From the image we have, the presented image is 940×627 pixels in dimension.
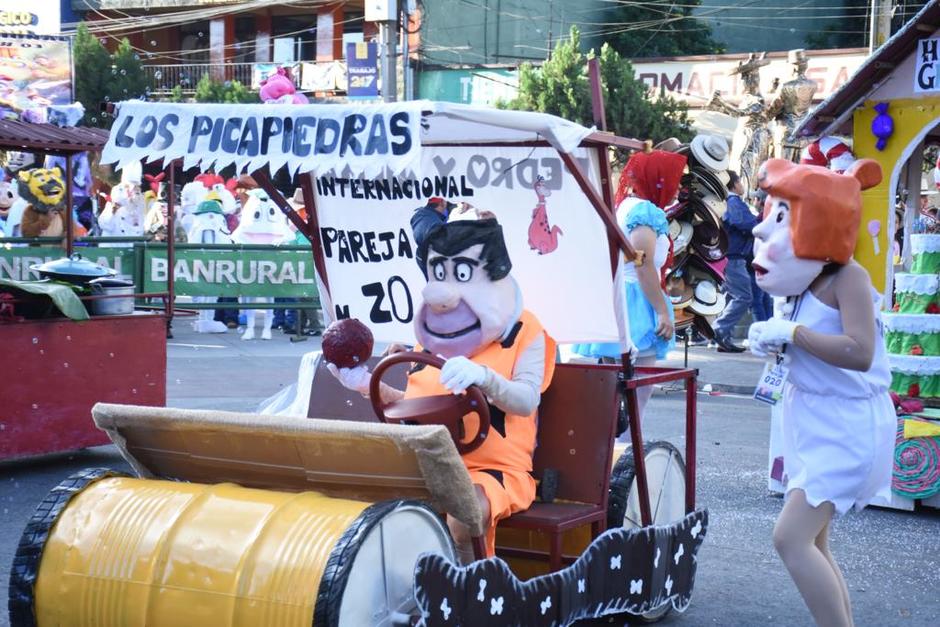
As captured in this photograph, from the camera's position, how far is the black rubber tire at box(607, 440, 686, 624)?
4.65 metres

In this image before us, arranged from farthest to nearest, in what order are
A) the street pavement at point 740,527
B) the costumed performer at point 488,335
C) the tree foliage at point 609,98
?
the tree foliage at point 609,98
the street pavement at point 740,527
the costumed performer at point 488,335

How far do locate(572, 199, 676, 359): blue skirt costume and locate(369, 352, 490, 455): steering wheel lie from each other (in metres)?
2.55

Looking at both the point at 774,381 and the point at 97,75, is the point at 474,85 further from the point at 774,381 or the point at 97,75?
the point at 774,381

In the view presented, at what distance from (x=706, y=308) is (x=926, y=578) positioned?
22.1ft

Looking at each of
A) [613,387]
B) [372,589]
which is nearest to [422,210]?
[613,387]

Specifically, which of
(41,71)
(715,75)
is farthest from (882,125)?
(41,71)

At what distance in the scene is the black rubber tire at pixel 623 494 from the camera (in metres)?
4.65

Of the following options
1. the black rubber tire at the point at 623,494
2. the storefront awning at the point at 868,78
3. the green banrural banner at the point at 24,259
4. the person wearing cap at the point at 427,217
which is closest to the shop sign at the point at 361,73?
the green banrural banner at the point at 24,259

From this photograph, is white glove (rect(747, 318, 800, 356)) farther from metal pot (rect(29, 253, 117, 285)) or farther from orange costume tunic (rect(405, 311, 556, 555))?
metal pot (rect(29, 253, 117, 285))

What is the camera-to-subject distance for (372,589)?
3.26 metres

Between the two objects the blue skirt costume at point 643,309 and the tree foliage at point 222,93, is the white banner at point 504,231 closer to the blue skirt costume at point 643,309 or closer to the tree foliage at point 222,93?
the blue skirt costume at point 643,309

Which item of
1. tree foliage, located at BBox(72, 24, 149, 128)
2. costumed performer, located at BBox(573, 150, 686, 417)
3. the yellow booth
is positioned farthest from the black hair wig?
tree foliage, located at BBox(72, 24, 149, 128)

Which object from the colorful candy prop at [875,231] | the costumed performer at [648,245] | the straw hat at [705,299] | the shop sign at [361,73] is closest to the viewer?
the costumed performer at [648,245]

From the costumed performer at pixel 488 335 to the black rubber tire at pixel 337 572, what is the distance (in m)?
0.94
